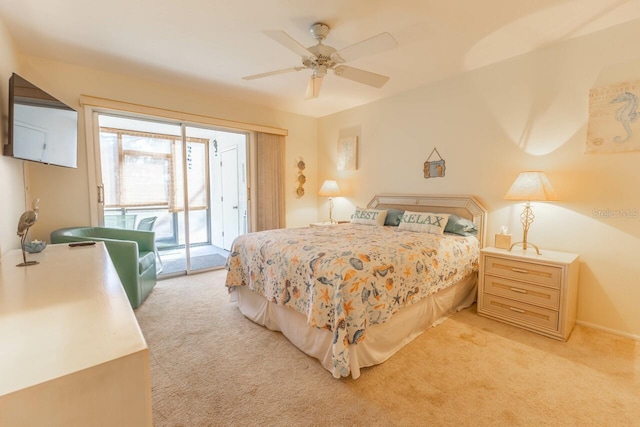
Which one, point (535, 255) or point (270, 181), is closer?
point (535, 255)

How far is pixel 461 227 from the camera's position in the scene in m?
3.18

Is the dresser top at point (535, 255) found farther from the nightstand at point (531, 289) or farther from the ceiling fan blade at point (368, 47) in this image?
the ceiling fan blade at point (368, 47)

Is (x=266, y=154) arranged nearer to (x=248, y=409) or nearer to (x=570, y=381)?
(x=248, y=409)

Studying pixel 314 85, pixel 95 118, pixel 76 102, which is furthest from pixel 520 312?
pixel 76 102

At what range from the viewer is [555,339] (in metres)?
2.39

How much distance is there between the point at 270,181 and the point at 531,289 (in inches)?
148

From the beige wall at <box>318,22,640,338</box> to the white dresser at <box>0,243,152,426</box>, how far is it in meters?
3.48

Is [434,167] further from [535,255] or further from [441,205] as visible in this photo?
[535,255]

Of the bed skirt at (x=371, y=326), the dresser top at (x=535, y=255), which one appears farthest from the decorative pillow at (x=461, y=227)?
the bed skirt at (x=371, y=326)

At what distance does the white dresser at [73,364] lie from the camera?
2.00 feet

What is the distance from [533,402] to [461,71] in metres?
3.25

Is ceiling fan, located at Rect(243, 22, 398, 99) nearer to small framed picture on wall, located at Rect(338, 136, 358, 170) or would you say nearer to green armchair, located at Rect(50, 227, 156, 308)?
small framed picture on wall, located at Rect(338, 136, 358, 170)

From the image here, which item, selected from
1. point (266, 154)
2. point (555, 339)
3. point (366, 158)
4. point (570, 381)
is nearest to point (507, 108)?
point (366, 158)

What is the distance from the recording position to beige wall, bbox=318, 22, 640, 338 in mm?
2432
